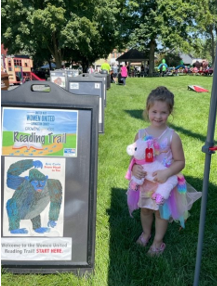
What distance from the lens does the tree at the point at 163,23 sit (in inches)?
1393

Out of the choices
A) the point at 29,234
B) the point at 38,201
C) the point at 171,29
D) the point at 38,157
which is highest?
the point at 171,29

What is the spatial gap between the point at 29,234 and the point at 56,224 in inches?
7.9

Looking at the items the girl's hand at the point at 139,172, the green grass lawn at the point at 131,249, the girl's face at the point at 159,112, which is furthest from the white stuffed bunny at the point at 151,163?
the green grass lawn at the point at 131,249

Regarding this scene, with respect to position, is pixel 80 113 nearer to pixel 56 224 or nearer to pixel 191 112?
pixel 56 224

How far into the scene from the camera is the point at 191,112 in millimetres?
8664

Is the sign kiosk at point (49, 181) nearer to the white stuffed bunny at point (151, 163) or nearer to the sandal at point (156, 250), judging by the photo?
the white stuffed bunny at point (151, 163)

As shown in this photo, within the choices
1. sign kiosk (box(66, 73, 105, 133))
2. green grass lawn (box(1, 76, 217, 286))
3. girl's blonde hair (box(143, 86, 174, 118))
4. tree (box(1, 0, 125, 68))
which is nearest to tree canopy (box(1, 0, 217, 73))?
tree (box(1, 0, 125, 68))

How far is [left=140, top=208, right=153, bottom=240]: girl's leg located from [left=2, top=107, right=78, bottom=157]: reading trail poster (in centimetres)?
89

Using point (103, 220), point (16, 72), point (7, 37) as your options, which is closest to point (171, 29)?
point (7, 37)

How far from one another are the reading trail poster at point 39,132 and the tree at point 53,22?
84.7 feet

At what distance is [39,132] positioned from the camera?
2.09 meters

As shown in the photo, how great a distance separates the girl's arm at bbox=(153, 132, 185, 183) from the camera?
2.24 m

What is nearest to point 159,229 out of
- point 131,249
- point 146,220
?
point 146,220

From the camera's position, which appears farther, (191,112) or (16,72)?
(16,72)
